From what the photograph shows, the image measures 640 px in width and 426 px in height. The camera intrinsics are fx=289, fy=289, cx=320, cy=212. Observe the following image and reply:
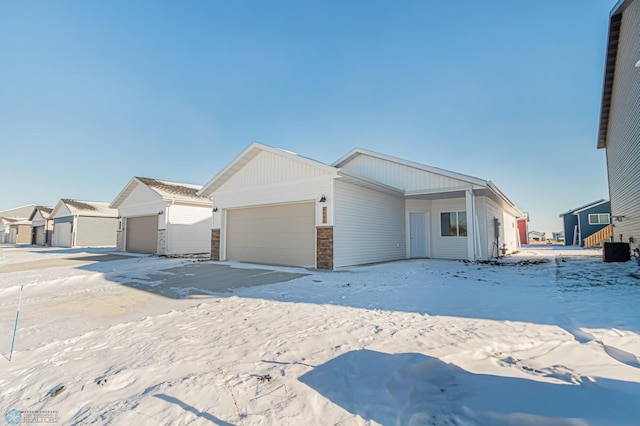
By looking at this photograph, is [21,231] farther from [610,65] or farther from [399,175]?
[610,65]

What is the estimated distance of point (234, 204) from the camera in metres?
12.8

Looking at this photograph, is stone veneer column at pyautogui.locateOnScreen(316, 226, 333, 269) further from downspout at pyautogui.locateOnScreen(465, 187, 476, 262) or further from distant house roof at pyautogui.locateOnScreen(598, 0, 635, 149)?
distant house roof at pyautogui.locateOnScreen(598, 0, 635, 149)

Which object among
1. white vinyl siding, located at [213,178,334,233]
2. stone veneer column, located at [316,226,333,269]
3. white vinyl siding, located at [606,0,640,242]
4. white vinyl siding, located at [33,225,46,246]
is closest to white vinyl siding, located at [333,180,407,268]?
stone veneer column, located at [316,226,333,269]

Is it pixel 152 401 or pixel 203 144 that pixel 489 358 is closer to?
pixel 152 401

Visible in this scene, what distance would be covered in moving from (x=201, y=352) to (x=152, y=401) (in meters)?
0.91

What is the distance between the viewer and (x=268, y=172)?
11.5 metres

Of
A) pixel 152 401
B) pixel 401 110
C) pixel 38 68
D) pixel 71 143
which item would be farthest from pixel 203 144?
pixel 152 401

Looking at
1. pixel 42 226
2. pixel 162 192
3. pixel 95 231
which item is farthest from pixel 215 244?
pixel 42 226

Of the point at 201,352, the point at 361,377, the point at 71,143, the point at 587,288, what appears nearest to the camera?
the point at 361,377

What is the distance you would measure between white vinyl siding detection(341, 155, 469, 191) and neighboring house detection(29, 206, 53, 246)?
108ft

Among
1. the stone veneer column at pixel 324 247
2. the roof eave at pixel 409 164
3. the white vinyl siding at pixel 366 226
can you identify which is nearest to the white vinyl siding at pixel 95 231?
the roof eave at pixel 409 164

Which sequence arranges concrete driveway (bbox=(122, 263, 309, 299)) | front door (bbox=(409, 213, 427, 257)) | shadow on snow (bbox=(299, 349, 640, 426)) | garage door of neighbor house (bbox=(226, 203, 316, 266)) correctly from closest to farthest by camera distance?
shadow on snow (bbox=(299, 349, 640, 426)) → concrete driveway (bbox=(122, 263, 309, 299)) → garage door of neighbor house (bbox=(226, 203, 316, 266)) → front door (bbox=(409, 213, 427, 257))

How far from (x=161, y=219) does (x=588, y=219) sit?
33698mm

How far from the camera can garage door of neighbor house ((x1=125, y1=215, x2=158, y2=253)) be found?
1770 cm
